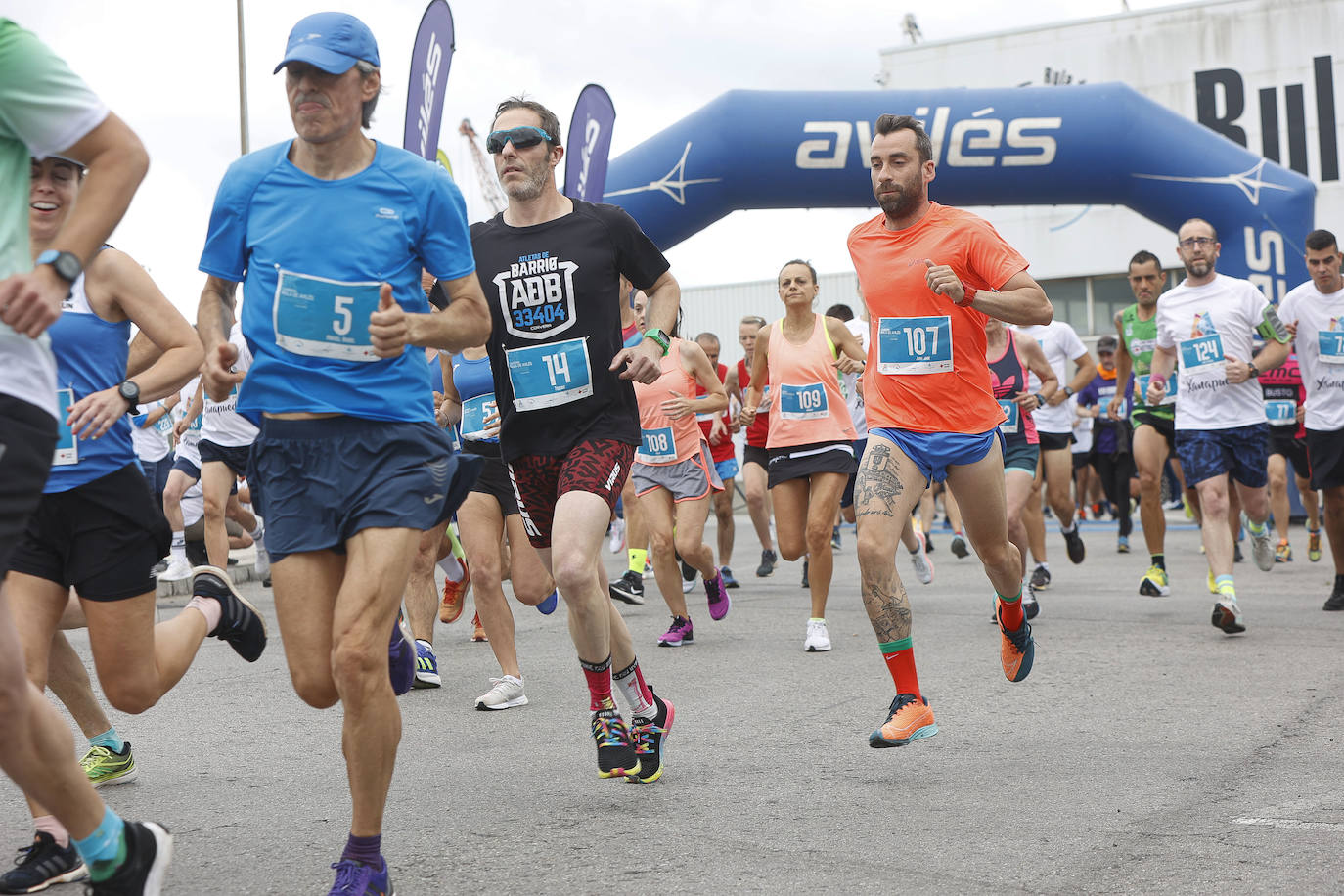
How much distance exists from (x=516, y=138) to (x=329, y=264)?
1.57 m

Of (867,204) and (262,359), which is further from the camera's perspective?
(867,204)

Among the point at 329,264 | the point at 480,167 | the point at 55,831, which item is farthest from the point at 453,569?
the point at 480,167

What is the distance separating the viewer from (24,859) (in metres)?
3.78

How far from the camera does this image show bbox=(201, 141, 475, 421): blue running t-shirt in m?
3.57

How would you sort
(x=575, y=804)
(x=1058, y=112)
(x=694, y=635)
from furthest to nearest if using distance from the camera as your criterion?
(x=1058, y=112), (x=694, y=635), (x=575, y=804)

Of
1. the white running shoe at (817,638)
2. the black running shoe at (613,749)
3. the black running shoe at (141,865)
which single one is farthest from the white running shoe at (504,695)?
the black running shoe at (141,865)

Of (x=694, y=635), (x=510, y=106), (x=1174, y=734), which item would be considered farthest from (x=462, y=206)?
(x=694, y=635)

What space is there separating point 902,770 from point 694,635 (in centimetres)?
397

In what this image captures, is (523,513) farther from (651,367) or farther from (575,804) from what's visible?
(575,804)

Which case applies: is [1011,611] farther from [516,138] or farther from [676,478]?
[676,478]

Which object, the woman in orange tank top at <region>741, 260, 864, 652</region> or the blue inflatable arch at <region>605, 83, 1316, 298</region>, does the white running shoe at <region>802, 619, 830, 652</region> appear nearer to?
the woman in orange tank top at <region>741, 260, 864, 652</region>

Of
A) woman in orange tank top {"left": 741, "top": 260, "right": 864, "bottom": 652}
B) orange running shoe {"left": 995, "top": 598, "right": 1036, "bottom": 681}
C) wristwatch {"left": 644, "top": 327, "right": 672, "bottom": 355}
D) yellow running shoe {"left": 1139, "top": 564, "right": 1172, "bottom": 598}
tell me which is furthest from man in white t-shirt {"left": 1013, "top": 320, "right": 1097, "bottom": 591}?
wristwatch {"left": 644, "top": 327, "right": 672, "bottom": 355}

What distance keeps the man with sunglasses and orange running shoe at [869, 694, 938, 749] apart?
774 millimetres

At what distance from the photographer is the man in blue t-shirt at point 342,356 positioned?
3434 millimetres
